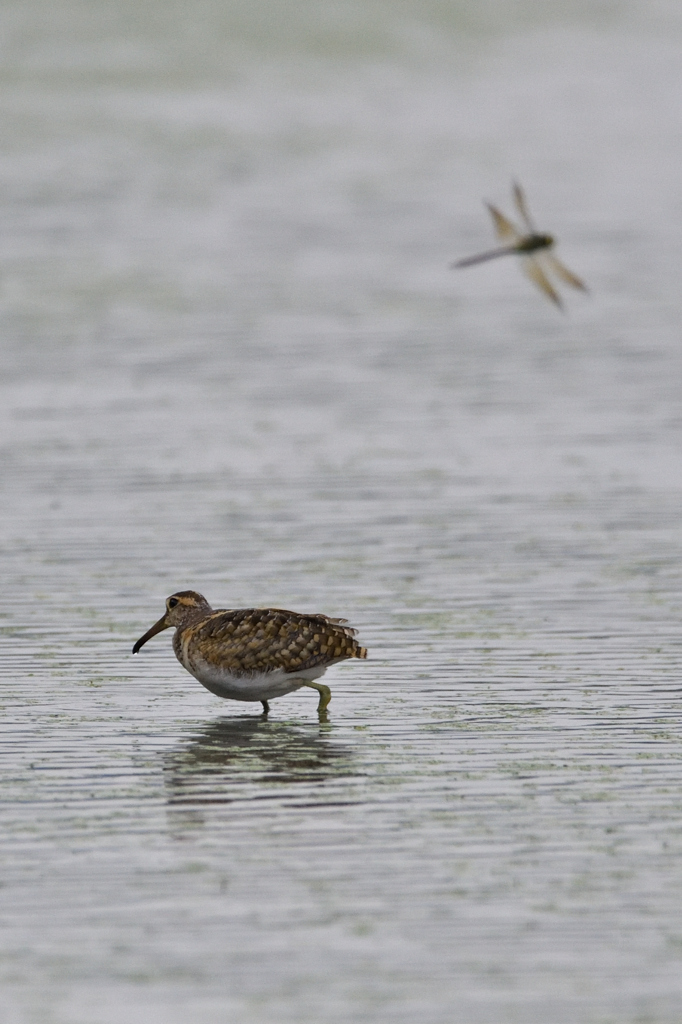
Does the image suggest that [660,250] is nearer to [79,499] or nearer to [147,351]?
[147,351]

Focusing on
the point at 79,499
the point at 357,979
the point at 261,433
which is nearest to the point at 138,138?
the point at 261,433

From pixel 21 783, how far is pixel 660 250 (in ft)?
83.5

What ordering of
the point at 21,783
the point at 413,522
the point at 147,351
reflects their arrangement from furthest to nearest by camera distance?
the point at 147,351 → the point at 413,522 → the point at 21,783

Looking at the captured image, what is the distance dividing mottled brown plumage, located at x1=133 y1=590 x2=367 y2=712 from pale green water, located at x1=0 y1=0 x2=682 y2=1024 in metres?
0.29

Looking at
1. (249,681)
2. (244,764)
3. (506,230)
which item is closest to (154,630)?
(249,681)

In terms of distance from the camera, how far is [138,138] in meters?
44.6

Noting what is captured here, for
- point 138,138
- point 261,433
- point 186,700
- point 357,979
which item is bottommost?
point 138,138

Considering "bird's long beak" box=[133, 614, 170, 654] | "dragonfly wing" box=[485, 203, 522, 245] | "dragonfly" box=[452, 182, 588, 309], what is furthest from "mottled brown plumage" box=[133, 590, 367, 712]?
"dragonfly wing" box=[485, 203, 522, 245]

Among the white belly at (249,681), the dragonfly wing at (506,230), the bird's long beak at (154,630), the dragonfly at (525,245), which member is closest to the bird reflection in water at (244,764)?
the white belly at (249,681)

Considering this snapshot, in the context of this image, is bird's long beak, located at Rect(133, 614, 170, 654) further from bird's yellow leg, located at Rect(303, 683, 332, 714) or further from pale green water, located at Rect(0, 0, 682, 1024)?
bird's yellow leg, located at Rect(303, 683, 332, 714)

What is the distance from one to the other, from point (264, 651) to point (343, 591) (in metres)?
3.06

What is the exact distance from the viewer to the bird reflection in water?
9906 mm

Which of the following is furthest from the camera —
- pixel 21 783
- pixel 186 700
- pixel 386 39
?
pixel 386 39

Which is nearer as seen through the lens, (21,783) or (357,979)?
(357,979)
